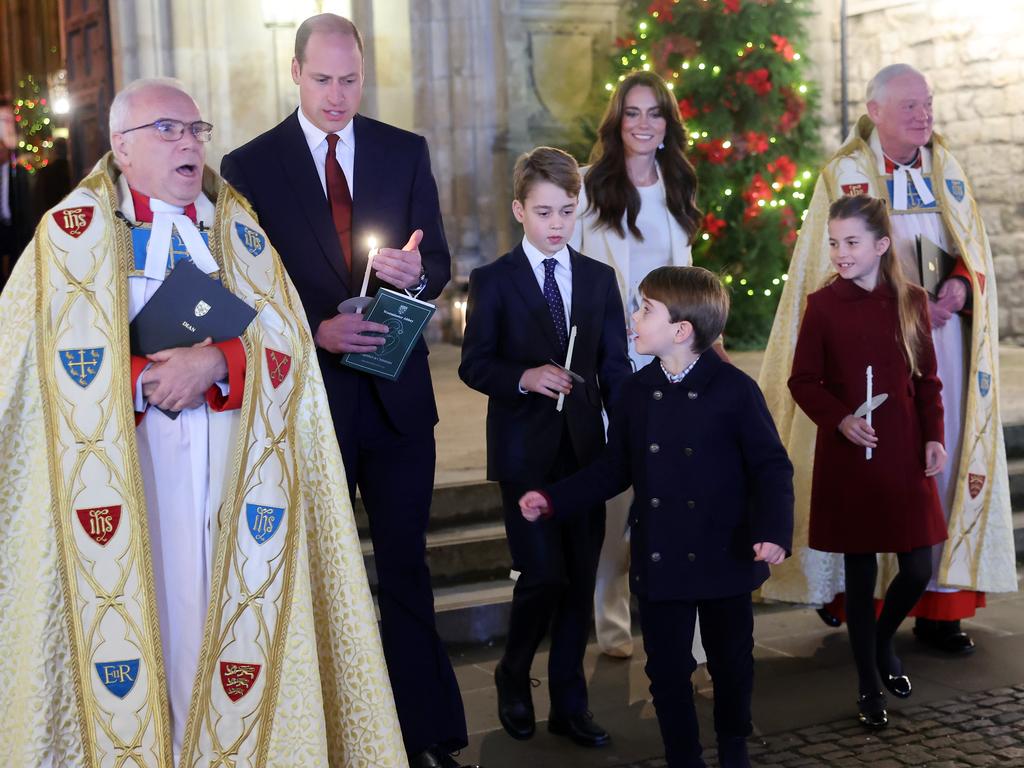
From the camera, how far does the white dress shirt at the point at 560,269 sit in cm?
398

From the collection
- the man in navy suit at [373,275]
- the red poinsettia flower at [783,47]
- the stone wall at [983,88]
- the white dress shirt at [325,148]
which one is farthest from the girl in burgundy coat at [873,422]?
the stone wall at [983,88]

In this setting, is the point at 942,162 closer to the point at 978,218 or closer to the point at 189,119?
the point at 978,218

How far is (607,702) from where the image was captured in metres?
4.39

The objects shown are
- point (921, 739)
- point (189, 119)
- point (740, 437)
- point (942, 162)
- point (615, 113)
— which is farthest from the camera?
point (942, 162)

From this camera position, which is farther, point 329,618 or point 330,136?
point 330,136

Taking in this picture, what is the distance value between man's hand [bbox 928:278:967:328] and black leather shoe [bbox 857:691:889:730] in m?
1.32

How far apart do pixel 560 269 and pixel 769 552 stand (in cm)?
105

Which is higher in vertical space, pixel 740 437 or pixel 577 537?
pixel 740 437

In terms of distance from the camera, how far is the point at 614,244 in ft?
14.8

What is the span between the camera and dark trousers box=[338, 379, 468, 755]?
3607mm

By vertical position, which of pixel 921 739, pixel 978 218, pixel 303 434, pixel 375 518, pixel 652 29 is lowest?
pixel 921 739

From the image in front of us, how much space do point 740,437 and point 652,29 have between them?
6978 millimetres

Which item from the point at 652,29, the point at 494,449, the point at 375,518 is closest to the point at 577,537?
the point at 494,449

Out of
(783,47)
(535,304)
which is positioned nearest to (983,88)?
(783,47)
